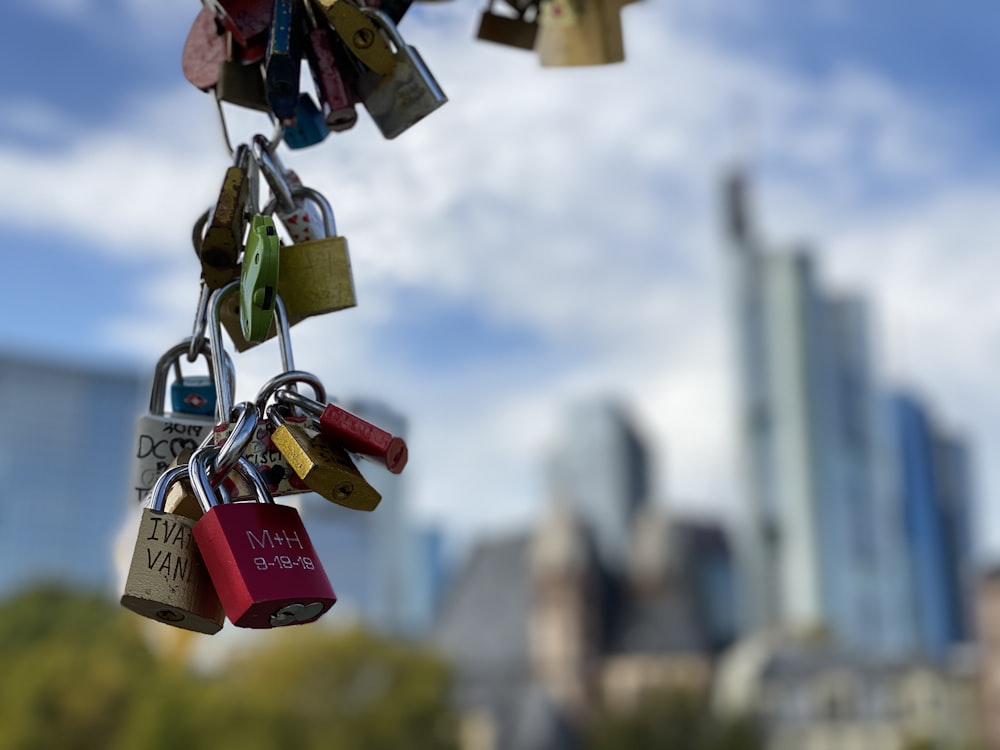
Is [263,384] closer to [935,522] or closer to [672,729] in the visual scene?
[672,729]

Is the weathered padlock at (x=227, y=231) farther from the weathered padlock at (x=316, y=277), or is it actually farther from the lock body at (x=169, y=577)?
the lock body at (x=169, y=577)

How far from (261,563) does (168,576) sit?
0.29 feet

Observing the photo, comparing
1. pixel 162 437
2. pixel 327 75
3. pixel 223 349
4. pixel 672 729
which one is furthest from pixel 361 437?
pixel 672 729

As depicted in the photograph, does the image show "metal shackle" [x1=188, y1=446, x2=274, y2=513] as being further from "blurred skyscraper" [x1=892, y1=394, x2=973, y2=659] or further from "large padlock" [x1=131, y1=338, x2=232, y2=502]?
"blurred skyscraper" [x1=892, y1=394, x2=973, y2=659]

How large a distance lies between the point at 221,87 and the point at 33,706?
2415 cm

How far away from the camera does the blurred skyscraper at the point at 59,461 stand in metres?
82.9

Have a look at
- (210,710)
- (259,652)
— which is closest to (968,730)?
(259,652)

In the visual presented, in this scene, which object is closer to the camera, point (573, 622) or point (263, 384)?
point (263, 384)

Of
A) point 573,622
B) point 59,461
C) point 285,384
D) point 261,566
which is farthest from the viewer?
point 59,461

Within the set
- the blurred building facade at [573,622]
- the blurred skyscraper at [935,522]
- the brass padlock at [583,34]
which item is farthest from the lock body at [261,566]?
the blurred skyscraper at [935,522]

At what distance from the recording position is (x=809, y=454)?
65.7 m

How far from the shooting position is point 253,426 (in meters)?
0.92

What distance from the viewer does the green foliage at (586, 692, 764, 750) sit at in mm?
38438

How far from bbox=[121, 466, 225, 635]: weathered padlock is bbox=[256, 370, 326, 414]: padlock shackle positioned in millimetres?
102
